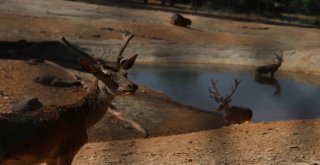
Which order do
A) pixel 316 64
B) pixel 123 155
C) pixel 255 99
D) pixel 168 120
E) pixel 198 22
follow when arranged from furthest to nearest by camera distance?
pixel 198 22, pixel 316 64, pixel 255 99, pixel 168 120, pixel 123 155

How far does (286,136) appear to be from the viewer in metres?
8.92

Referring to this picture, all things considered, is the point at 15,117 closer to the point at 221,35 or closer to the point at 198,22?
the point at 221,35

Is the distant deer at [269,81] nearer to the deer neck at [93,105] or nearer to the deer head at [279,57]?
the deer head at [279,57]

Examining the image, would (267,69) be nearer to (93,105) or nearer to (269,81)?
(269,81)

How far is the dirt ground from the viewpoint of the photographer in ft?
27.0

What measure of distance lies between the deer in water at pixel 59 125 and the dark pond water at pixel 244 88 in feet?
30.7

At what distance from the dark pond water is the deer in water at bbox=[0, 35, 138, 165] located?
30.7 ft

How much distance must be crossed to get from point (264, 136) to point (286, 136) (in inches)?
12.1

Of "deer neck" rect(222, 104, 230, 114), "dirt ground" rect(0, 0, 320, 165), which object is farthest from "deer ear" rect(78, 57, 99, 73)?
"deer neck" rect(222, 104, 230, 114)

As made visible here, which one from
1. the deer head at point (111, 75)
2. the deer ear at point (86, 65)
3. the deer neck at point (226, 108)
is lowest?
the deer neck at point (226, 108)

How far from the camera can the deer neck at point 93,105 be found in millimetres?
5516

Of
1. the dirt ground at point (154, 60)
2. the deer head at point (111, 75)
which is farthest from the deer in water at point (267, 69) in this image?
the deer head at point (111, 75)

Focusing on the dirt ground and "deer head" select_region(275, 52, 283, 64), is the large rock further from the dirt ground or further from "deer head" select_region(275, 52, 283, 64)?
"deer head" select_region(275, 52, 283, 64)

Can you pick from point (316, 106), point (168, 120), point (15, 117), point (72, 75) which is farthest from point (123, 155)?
point (316, 106)
